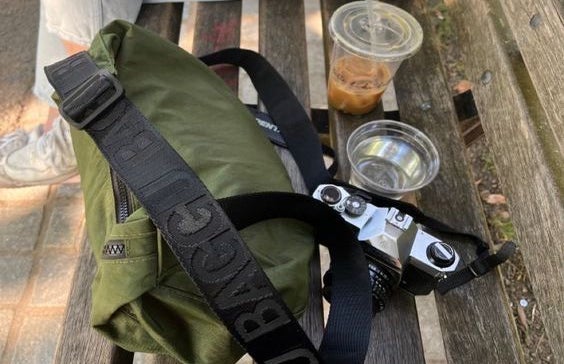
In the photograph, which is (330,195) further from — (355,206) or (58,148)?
(58,148)

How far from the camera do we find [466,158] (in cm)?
103

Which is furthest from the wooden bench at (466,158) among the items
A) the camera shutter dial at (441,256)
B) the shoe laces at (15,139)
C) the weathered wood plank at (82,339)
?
the shoe laces at (15,139)

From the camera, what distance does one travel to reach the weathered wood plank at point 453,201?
0.82 metres

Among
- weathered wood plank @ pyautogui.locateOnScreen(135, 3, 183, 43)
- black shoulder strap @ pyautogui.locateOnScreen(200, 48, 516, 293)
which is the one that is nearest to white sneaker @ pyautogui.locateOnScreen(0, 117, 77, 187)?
weathered wood plank @ pyautogui.locateOnScreen(135, 3, 183, 43)

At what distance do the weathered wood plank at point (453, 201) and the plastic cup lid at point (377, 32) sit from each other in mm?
129

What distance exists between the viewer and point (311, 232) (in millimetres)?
810

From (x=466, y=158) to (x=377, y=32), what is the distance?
31 cm

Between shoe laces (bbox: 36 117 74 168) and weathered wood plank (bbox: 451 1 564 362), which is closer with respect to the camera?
weathered wood plank (bbox: 451 1 564 362)

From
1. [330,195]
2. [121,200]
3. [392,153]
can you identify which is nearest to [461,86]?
[392,153]

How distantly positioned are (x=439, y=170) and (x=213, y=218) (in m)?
0.54

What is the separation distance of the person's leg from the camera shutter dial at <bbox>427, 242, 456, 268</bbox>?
31.6 inches

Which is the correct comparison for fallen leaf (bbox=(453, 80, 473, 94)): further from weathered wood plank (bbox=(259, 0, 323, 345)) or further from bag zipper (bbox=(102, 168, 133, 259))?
bag zipper (bbox=(102, 168, 133, 259))

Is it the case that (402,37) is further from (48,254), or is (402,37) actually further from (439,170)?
(48,254)

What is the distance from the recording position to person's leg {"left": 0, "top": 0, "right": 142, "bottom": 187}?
1079 mm
